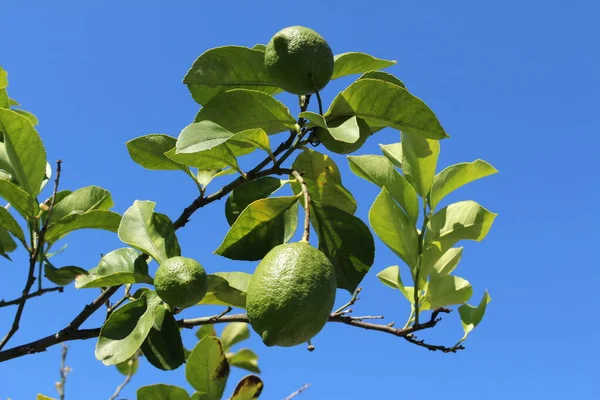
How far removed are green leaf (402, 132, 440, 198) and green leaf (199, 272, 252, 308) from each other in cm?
57

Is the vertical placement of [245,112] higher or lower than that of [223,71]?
lower

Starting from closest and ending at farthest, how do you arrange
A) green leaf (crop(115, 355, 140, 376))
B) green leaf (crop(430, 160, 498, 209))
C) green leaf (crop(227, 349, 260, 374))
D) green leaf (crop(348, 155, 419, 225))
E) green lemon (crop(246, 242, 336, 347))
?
green lemon (crop(246, 242, 336, 347)) < green leaf (crop(348, 155, 419, 225)) < green leaf (crop(430, 160, 498, 209)) < green leaf (crop(227, 349, 260, 374)) < green leaf (crop(115, 355, 140, 376))

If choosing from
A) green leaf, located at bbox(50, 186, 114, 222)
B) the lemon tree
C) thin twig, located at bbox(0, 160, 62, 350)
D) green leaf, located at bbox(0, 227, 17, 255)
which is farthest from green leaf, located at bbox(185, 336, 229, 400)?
green leaf, located at bbox(0, 227, 17, 255)

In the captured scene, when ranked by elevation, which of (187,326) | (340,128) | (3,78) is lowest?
(187,326)

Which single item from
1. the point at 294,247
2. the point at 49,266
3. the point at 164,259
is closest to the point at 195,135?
the point at 294,247

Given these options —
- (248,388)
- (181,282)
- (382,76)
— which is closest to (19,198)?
(181,282)

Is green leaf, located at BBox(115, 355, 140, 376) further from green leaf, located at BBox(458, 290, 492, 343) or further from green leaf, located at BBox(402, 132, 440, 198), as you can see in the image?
green leaf, located at BBox(402, 132, 440, 198)

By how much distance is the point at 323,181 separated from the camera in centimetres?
175

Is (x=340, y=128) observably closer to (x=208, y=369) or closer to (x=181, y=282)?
(x=181, y=282)

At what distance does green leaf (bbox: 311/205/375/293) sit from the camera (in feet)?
5.44

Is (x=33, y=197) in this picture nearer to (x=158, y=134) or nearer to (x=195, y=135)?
(x=158, y=134)

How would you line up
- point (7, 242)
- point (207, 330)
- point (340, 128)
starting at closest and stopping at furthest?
point (340, 128), point (7, 242), point (207, 330)

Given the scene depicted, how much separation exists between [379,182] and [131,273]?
2.41ft

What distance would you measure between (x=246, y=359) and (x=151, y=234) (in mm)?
1194
